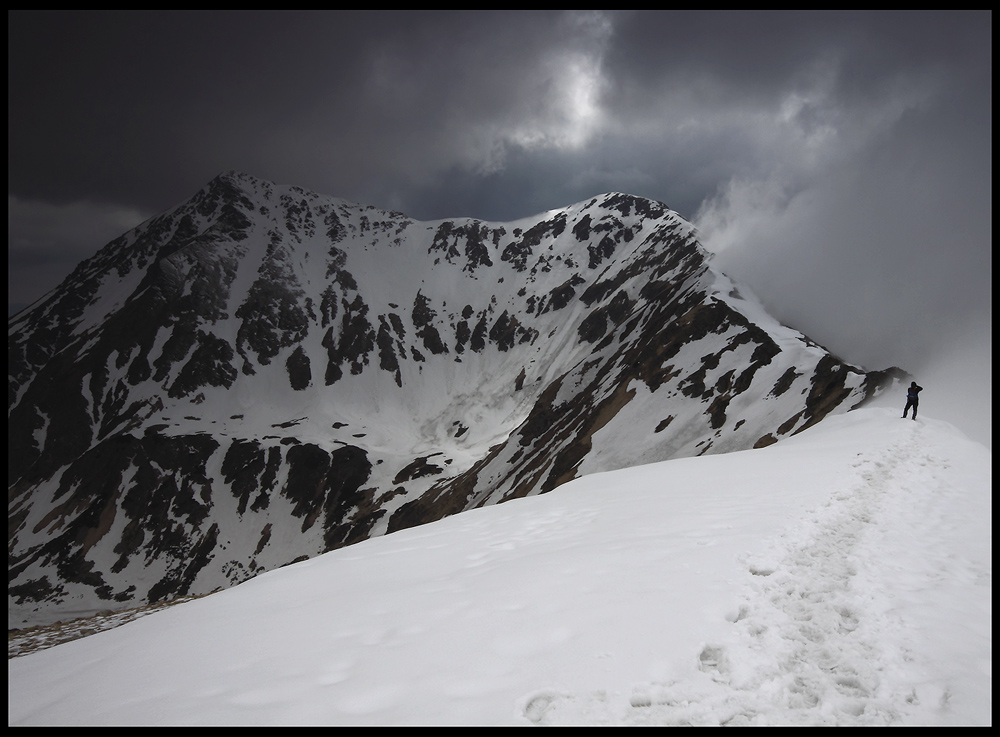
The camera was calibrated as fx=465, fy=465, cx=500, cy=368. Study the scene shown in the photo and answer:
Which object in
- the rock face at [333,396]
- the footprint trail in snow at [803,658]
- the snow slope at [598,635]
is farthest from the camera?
the rock face at [333,396]

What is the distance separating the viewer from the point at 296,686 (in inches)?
201

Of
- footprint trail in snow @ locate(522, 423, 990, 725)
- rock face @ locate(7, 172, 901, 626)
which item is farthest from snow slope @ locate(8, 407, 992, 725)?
rock face @ locate(7, 172, 901, 626)

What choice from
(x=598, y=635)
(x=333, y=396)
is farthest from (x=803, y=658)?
(x=333, y=396)

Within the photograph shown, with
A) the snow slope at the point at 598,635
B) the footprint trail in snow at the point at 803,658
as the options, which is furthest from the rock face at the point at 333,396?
the footprint trail in snow at the point at 803,658

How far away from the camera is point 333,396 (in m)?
153

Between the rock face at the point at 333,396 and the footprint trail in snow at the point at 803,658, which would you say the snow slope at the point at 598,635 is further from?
the rock face at the point at 333,396

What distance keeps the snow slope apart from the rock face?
119ft

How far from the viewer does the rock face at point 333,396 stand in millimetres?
62469

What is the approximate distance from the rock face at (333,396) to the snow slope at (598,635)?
36396 mm

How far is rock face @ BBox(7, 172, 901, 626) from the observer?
62469 millimetres

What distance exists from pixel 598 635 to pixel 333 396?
158018 millimetres

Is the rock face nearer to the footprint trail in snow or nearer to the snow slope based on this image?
the snow slope

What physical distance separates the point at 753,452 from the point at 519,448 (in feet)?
226

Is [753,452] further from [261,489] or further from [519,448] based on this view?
[261,489]
